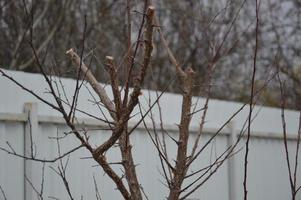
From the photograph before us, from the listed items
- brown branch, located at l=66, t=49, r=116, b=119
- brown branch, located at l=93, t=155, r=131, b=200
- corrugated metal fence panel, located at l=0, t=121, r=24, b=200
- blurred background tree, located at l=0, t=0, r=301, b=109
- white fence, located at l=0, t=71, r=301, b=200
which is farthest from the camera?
blurred background tree, located at l=0, t=0, r=301, b=109

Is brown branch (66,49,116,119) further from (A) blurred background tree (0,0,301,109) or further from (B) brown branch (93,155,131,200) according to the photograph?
(A) blurred background tree (0,0,301,109)

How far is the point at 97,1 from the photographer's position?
11.3 metres

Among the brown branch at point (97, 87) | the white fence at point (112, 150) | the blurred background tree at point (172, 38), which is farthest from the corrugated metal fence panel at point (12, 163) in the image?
the blurred background tree at point (172, 38)

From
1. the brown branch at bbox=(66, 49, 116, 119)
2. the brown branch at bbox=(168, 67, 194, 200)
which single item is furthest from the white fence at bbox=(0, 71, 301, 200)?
the brown branch at bbox=(168, 67, 194, 200)

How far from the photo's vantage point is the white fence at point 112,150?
3861 mm

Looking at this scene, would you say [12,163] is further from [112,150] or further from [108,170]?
[108,170]

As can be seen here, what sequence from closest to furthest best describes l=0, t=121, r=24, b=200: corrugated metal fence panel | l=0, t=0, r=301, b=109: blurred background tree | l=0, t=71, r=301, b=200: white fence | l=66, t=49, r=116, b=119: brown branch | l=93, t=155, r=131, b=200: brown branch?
l=93, t=155, r=131, b=200: brown branch, l=66, t=49, r=116, b=119: brown branch, l=0, t=121, r=24, b=200: corrugated metal fence panel, l=0, t=71, r=301, b=200: white fence, l=0, t=0, r=301, b=109: blurred background tree

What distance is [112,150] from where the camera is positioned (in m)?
4.80

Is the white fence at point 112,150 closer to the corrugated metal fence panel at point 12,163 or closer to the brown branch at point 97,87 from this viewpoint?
the corrugated metal fence panel at point 12,163

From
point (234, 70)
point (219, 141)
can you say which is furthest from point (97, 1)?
point (219, 141)

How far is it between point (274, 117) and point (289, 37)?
5.96 meters

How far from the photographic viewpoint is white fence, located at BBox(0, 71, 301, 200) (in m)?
3.86

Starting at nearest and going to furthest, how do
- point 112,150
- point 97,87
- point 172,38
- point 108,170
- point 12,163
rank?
point 108,170 → point 97,87 → point 12,163 → point 112,150 → point 172,38

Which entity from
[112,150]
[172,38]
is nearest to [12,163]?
[112,150]
